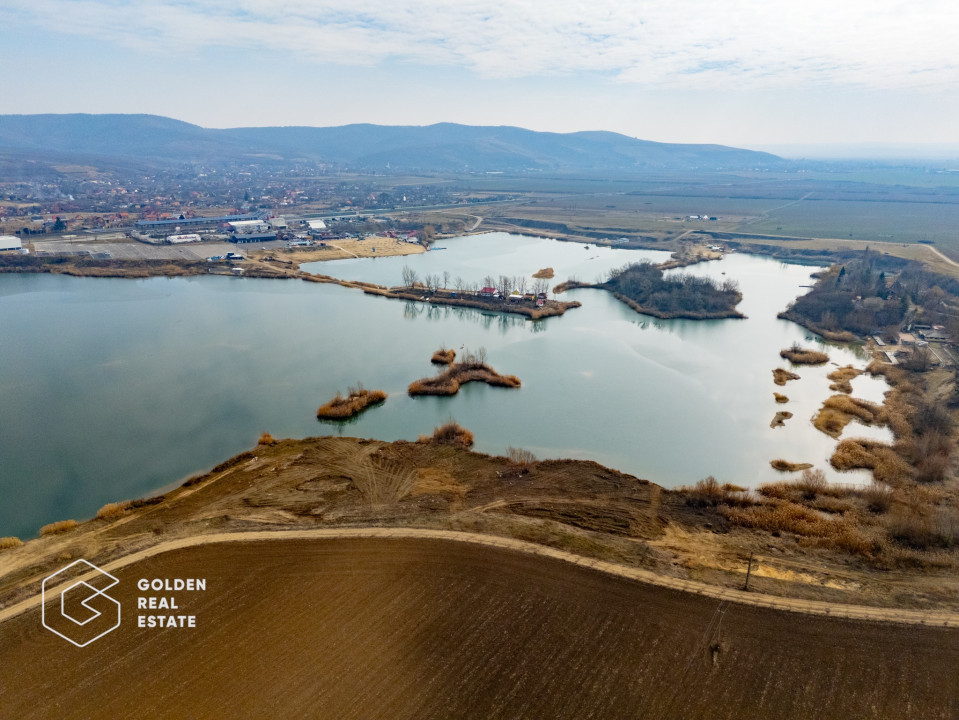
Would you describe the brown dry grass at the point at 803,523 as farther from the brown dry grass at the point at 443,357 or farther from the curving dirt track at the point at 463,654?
the brown dry grass at the point at 443,357

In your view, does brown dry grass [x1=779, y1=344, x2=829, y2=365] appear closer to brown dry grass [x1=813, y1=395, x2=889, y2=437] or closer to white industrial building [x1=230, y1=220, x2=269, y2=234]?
brown dry grass [x1=813, y1=395, x2=889, y2=437]

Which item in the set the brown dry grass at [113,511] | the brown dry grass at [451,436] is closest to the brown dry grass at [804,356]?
the brown dry grass at [451,436]

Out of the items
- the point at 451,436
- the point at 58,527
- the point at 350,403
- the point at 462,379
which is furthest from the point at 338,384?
the point at 58,527

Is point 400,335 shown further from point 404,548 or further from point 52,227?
point 52,227

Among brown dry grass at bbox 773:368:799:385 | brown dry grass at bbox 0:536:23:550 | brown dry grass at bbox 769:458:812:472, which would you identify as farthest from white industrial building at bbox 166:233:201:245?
brown dry grass at bbox 769:458:812:472

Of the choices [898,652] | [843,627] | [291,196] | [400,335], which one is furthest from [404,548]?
[291,196]
